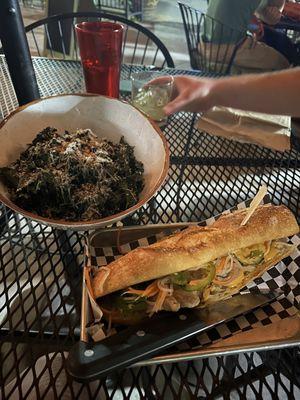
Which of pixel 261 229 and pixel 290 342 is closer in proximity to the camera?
pixel 290 342

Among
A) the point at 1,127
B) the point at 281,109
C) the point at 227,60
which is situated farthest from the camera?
the point at 227,60

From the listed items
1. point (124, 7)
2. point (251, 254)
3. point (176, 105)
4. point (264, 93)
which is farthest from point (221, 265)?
point (124, 7)

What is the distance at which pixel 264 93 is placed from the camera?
119cm

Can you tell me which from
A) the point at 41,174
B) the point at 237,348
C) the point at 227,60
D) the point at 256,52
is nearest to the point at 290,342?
the point at 237,348

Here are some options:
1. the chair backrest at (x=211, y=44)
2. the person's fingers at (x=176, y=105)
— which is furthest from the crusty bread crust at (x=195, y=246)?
the chair backrest at (x=211, y=44)

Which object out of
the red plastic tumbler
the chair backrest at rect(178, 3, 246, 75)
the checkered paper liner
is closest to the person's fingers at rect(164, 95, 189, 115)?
the red plastic tumbler

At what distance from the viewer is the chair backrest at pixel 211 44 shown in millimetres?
3122

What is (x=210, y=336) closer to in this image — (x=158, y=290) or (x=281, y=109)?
(x=158, y=290)

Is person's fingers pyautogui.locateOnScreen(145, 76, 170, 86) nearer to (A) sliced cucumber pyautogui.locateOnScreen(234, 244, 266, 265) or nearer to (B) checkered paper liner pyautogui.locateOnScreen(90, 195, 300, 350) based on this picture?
(B) checkered paper liner pyautogui.locateOnScreen(90, 195, 300, 350)

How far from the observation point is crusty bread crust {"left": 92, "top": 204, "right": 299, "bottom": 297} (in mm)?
670

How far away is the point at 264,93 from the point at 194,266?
768 millimetres

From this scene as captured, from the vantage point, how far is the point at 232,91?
3.93 ft

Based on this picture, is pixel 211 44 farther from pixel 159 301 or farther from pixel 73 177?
pixel 159 301

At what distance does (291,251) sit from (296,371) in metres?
0.26
